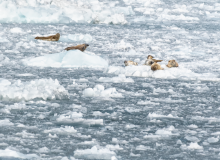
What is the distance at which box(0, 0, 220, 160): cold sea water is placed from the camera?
4.60 meters

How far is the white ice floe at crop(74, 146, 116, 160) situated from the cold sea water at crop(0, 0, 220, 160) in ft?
0.03

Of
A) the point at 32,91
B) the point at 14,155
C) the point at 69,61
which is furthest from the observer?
the point at 69,61

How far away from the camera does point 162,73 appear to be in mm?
9273

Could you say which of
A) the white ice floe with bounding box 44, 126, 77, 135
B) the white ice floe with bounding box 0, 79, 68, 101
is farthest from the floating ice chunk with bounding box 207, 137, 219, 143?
the white ice floe with bounding box 0, 79, 68, 101

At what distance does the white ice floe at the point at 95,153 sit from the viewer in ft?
14.0

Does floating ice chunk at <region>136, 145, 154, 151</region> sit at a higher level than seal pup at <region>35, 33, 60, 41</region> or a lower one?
lower

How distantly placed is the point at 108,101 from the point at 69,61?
148 inches

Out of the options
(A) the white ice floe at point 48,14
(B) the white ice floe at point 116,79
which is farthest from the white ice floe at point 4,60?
(A) the white ice floe at point 48,14

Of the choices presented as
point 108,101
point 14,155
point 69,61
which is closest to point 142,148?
point 14,155

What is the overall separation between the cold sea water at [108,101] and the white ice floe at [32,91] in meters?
0.02

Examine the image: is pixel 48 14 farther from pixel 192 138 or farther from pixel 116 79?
pixel 192 138

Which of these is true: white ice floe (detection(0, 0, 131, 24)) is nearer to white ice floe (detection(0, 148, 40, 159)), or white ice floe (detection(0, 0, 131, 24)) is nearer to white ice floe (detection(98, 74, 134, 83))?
white ice floe (detection(98, 74, 134, 83))

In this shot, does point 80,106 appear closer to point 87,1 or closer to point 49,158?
point 49,158

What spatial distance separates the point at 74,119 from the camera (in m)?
5.69
